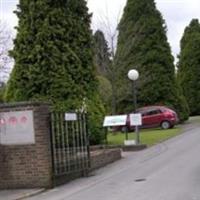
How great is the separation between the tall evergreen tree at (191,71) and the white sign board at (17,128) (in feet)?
139

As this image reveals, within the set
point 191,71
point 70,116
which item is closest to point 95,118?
point 70,116

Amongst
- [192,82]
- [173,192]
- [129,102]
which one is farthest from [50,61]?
[192,82]

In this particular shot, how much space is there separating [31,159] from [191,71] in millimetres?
43185

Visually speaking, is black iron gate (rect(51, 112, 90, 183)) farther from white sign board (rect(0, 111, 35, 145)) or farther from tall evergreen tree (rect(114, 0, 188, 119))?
tall evergreen tree (rect(114, 0, 188, 119))

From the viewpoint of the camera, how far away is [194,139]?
3102 centimetres

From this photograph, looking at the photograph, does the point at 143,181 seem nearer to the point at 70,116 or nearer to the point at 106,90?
the point at 70,116

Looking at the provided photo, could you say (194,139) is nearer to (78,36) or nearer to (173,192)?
(78,36)

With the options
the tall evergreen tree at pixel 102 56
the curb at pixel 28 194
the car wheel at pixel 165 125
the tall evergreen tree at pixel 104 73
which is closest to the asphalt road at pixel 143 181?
the curb at pixel 28 194

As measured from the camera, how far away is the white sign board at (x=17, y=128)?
1775 centimetres

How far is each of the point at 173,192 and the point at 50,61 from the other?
11541 mm

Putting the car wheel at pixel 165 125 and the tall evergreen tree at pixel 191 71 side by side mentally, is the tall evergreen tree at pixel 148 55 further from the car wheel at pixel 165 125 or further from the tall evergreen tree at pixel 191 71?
the tall evergreen tree at pixel 191 71

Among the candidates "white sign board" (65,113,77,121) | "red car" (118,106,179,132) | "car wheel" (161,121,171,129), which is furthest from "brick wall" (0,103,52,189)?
"car wheel" (161,121,171,129)

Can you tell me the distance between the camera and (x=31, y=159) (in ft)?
58.0

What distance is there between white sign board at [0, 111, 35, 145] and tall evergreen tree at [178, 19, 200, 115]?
42.4 meters
